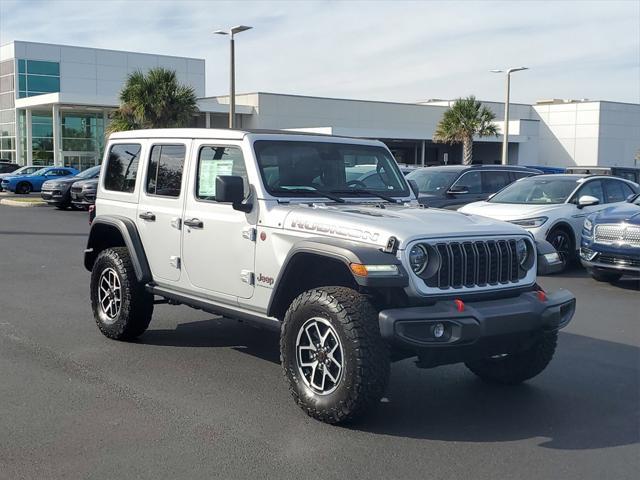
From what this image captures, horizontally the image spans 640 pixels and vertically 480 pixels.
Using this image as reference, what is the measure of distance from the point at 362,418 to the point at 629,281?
25.2 ft

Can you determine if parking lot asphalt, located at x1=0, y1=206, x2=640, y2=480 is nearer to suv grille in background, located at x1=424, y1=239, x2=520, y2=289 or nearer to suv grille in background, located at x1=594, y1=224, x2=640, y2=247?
suv grille in background, located at x1=424, y1=239, x2=520, y2=289

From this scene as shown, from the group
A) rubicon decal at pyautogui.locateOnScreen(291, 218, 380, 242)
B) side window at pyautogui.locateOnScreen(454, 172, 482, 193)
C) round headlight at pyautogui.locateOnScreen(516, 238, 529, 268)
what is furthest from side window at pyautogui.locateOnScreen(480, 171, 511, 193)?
rubicon decal at pyautogui.locateOnScreen(291, 218, 380, 242)

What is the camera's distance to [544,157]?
6078 cm

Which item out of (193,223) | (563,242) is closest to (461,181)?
(563,242)

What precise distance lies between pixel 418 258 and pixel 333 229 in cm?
63

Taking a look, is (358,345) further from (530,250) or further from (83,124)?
(83,124)

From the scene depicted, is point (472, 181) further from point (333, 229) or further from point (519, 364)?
point (333, 229)

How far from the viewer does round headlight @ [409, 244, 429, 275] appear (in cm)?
480

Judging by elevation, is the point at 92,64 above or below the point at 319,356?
above

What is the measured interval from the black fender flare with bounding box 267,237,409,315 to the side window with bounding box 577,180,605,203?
8.74 meters

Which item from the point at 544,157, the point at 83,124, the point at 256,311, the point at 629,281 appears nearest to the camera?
the point at 256,311

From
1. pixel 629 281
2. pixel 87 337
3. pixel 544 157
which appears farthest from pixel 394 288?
pixel 544 157

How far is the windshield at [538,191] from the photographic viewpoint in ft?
41.3

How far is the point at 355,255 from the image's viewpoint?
4.67 meters
